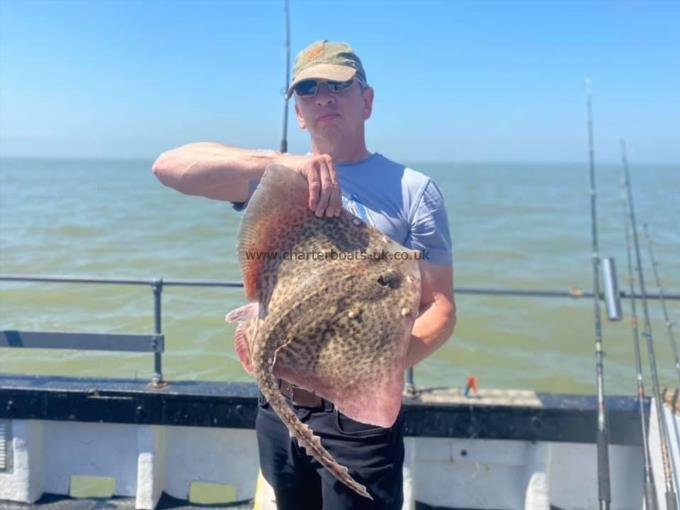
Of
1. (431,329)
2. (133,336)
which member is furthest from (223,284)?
(431,329)


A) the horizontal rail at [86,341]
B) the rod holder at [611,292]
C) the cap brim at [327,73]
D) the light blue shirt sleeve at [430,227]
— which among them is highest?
the cap brim at [327,73]

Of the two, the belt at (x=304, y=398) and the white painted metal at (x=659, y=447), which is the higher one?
the belt at (x=304, y=398)

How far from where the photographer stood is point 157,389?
3.50 metres

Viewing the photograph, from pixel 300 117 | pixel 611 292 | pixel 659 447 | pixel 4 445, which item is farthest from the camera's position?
pixel 4 445

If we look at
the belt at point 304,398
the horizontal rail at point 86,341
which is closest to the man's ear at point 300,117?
the belt at point 304,398

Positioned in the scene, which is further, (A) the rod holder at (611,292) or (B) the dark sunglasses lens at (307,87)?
Result: (A) the rod holder at (611,292)

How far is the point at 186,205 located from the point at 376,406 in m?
25.9

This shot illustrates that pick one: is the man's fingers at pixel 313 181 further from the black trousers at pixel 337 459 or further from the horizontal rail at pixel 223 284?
the horizontal rail at pixel 223 284

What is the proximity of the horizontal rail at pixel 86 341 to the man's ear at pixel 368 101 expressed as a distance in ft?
6.95

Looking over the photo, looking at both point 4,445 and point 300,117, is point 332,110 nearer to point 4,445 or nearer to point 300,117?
point 300,117

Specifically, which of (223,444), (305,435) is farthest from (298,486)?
(223,444)

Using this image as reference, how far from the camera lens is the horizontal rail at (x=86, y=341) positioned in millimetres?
3574

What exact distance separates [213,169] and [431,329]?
97 centimetres

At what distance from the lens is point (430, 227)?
2.05 meters
